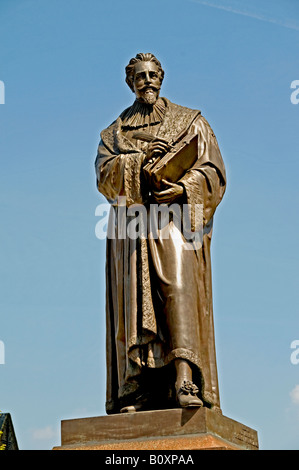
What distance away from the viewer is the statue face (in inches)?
437

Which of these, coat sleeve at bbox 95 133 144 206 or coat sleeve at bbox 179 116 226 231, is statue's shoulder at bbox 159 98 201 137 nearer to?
coat sleeve at bbox 179 116 226 231

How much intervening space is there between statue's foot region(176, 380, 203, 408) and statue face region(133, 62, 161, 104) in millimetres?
3522

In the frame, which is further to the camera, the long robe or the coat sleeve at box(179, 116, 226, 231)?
the coat sleeve at box(179, 116, 226, 231)

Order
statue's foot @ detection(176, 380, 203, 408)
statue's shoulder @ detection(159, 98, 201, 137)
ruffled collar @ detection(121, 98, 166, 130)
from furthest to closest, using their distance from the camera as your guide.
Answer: ruffled collar @ detection(121, 98, 166, 130) < statue's shoulder @ detection(159, 98, 201, 137) < statue's foot @ detection(176, 380, 203, 408)

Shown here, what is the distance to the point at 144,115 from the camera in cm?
1113

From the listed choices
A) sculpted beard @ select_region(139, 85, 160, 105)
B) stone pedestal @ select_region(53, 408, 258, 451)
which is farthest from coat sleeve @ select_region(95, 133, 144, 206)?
stone pedestal @ select_region(53, 408, 258, 451)

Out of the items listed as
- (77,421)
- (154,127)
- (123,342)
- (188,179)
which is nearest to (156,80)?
(154,127)

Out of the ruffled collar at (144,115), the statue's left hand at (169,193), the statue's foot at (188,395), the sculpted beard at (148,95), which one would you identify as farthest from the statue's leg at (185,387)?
the sculpted beard at (148,95)

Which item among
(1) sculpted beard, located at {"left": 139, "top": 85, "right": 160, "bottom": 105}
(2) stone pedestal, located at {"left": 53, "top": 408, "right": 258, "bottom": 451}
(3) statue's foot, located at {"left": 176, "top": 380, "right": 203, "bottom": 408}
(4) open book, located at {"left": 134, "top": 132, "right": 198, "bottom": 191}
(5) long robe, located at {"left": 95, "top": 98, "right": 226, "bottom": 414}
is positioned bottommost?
(2) stone pedestal, located at {"left": 53, "top": 408, "right": 258, "bottom": 451}

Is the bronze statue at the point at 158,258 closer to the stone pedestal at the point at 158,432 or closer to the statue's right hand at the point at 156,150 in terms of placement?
the statue's right hand at the point at 156,150

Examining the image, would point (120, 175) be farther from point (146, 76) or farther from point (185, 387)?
point (185, 387)

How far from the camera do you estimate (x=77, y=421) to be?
31.7ft

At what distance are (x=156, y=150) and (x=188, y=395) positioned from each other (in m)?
2.75
